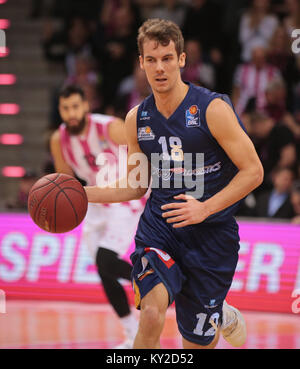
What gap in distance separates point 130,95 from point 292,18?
7.49ft

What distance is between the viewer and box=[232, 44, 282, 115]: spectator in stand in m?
8.85

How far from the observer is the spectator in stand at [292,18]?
8.92m

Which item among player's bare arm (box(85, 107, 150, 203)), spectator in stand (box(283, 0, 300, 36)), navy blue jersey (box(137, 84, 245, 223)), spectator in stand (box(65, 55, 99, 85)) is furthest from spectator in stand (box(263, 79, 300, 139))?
navy blue jersey (box(137, 84, 245, 223))

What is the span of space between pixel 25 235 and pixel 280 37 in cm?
397

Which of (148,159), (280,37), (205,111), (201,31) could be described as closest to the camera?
(205,111)

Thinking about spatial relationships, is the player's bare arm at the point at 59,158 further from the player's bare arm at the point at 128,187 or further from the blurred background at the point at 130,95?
the player's bare arm at the point at 128,187

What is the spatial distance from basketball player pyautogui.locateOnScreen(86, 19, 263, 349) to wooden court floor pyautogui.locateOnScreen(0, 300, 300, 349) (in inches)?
62.8

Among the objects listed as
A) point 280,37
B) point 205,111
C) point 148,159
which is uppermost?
point 280,37

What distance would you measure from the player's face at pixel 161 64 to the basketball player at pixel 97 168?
195cm

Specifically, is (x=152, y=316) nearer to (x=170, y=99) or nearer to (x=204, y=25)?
(x=170, y=99)

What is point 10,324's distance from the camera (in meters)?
6.48

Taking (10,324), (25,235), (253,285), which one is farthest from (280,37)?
(10,324)

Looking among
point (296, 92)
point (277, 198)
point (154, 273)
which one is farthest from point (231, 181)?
point (296, 92)

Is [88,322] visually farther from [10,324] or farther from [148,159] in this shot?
[148,159]
